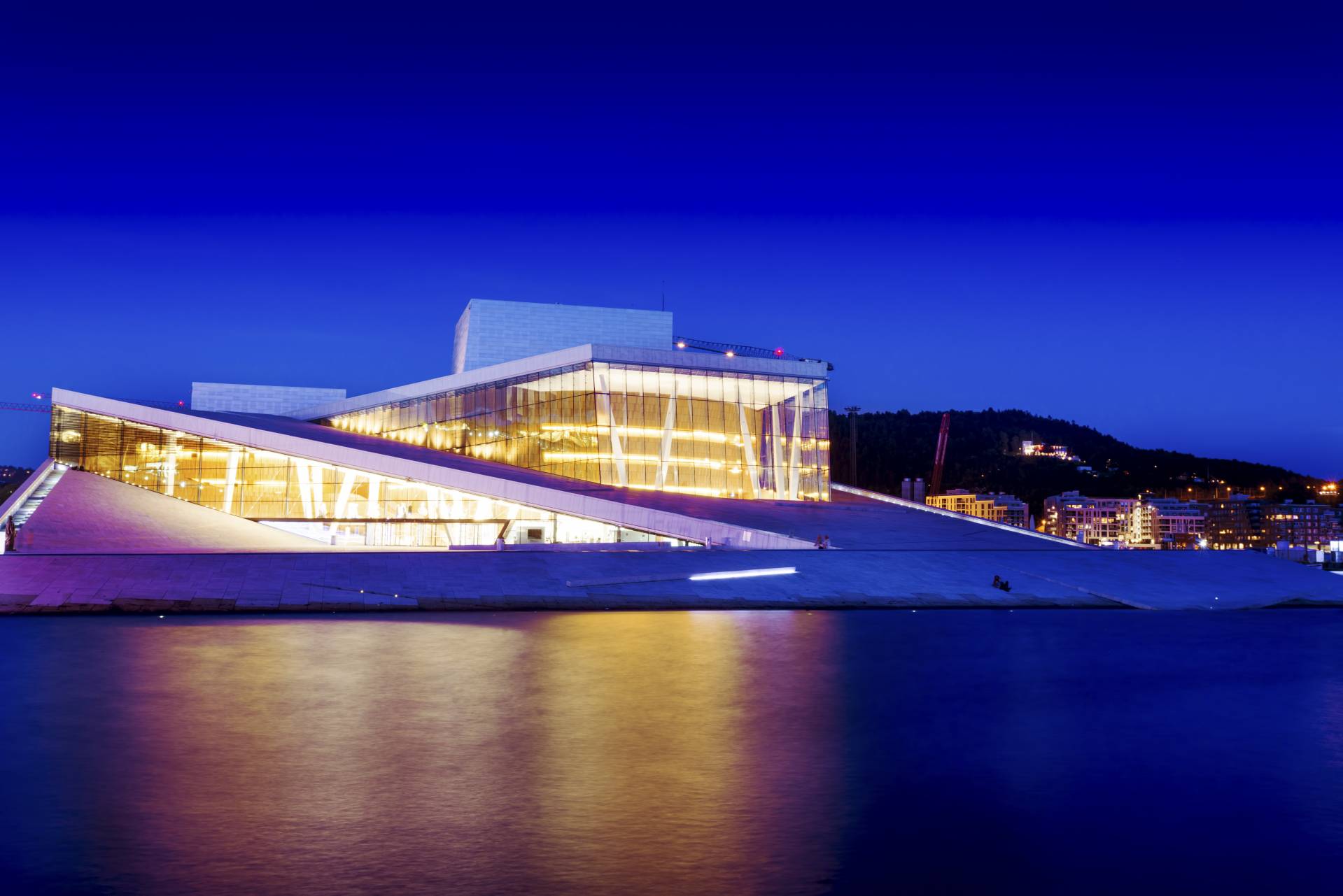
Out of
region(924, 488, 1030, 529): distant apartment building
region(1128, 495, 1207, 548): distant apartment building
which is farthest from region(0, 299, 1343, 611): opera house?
region(1128, 495, 1207, 548): distant apartment building

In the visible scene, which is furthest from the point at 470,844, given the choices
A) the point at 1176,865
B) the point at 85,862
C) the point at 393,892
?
the point at 1176,865

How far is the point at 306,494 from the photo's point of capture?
123 feet

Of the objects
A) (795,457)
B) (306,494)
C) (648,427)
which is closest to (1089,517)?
(795,457)

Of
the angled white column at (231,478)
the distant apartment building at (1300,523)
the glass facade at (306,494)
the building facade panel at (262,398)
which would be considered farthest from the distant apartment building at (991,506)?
the angled white column at (231,478)

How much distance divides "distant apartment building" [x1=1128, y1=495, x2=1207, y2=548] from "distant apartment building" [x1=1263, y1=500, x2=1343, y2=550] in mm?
8885

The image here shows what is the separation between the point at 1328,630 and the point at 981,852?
18016mm

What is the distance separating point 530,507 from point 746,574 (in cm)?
1127

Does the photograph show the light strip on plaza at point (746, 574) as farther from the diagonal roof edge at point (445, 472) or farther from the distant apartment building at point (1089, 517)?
the distant apartment building at point (1089, 517)

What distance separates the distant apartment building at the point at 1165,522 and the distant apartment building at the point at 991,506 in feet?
52.2

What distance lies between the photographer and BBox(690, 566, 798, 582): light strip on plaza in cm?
2466

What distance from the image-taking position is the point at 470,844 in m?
6.64

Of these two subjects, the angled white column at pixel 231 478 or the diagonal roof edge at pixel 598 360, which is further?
the diagonal roof edge at pixel 598 360

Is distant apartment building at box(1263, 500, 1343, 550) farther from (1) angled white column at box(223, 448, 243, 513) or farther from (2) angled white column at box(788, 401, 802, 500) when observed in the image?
(1) angled white column at box(223, 448, 243, 513)

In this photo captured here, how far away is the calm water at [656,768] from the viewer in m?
6.30
